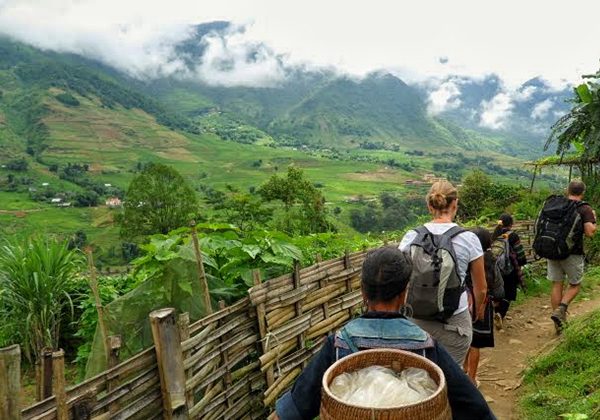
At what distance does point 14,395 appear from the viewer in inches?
93.1

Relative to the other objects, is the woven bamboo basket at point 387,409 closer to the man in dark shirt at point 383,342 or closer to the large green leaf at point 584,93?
the man in dark shirt at point 383,342

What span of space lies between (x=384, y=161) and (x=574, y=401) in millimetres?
143952

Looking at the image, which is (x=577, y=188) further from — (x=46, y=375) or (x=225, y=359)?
(x=46, y=375)

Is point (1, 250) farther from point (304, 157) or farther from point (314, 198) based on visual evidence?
point (304, 157)

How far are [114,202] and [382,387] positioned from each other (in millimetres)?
80208

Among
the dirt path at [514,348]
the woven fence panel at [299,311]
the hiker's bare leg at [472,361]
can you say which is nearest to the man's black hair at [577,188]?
the dirt path at [514,348]

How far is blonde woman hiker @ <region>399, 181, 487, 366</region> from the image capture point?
10.8 ft

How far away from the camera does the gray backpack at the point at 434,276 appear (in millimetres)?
3287

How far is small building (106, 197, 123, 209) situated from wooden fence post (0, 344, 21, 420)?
76.2 metres

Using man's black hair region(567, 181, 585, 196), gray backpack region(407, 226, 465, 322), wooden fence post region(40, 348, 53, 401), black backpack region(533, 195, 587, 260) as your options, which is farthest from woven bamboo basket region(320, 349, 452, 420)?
man's black hair region(567, 181, 585, 196)

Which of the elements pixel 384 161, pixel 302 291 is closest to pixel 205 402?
pixel 302 291

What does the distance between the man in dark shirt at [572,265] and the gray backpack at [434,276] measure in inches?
121

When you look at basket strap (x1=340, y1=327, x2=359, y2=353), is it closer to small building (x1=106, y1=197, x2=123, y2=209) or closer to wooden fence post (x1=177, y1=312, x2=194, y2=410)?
wooden fence post (x1=177, y1=312, x2=194, y2=410)

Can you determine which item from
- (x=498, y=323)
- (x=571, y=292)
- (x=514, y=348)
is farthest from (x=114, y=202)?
(x=571, y=292)
